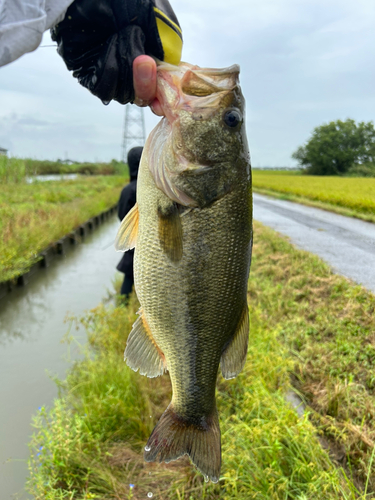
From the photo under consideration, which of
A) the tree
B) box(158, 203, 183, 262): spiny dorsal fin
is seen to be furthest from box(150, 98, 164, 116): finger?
the tree

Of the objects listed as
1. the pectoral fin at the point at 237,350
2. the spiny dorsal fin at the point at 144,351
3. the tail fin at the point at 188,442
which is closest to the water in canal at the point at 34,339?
the tail fin at the point at 188,442

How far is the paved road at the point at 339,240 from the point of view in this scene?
16.4ft

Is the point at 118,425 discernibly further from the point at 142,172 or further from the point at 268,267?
the point at 268,267

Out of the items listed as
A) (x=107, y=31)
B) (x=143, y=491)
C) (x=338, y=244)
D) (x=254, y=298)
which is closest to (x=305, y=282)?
(x=254, y=298)

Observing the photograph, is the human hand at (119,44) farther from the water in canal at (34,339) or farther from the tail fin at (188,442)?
the water in canal at (34,339)

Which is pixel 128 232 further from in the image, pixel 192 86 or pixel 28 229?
pixel 28 229

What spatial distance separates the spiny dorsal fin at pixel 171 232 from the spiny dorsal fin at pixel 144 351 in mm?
395

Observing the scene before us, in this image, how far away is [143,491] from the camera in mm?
2754

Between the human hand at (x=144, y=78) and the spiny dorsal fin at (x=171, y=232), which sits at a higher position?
the human hand at (x=144, y=78)

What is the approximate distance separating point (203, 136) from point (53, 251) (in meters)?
9.76

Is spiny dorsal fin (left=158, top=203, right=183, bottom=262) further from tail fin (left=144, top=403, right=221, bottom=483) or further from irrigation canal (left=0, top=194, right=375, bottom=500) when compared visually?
irrigation canal (left=0, top=194, right=375, bottom=500)

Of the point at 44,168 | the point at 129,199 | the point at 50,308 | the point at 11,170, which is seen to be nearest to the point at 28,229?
the point at 50,308

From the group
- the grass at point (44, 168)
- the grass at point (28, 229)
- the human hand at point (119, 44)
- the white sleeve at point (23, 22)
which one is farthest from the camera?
the grass at point (44, 168)

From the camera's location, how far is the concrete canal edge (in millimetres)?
7543
